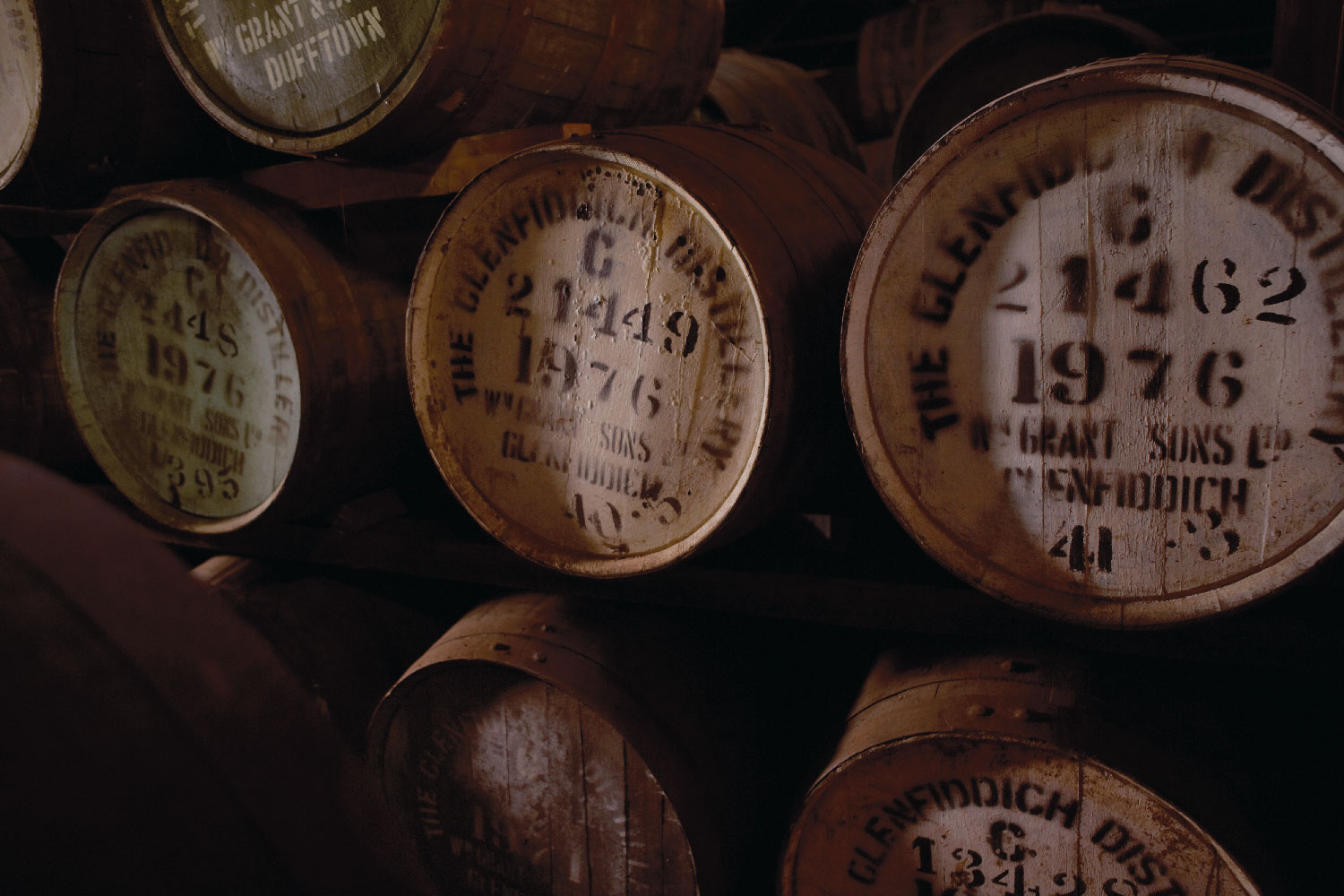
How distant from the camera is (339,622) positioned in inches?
87.9

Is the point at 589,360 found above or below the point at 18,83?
below

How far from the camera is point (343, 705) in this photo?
2131 millimetres

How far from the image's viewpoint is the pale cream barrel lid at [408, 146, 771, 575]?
54.5 inches

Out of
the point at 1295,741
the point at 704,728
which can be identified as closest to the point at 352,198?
the point at 704,728

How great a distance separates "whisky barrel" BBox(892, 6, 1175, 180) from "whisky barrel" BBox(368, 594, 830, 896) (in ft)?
6.02

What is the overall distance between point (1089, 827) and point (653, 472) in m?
0.84

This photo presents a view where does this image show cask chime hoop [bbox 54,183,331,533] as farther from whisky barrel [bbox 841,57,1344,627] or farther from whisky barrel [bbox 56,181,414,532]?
whisky barrel [bbox 841,57,1344,627]

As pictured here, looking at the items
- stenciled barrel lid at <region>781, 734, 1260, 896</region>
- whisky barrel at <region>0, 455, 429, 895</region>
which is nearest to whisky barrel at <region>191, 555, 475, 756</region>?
stenciled barrel lid at <region>781, 734, 1260, 896</region>

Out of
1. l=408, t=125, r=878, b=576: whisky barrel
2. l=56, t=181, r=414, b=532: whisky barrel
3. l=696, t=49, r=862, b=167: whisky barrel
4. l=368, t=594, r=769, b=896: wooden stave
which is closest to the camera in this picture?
l=408, t=125, r=878, b=576: whisky barrel

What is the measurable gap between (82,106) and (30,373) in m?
0.90

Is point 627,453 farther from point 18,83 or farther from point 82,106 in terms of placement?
point 18,83

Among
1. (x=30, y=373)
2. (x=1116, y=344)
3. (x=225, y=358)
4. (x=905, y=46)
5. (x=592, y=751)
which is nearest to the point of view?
(x=1116, y=344)

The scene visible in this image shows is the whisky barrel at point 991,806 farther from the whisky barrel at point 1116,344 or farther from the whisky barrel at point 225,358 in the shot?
the whisky barrel at point 225,358

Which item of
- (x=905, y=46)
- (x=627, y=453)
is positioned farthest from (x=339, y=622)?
(x=905, y=46)
